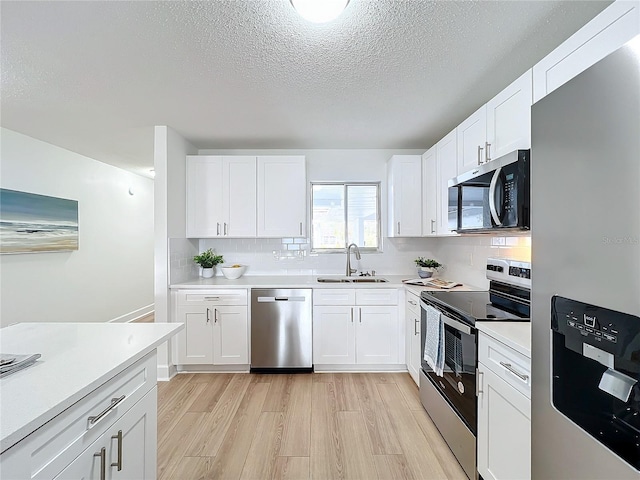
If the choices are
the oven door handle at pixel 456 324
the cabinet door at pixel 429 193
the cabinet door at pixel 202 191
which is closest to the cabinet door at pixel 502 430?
the oven door handle at pixel 456 324

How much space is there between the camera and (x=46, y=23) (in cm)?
161

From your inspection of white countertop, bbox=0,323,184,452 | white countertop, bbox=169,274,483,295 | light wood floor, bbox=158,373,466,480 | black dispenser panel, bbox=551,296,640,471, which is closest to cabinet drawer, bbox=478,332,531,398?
black dispenser panel, bbox=551,296,640,471

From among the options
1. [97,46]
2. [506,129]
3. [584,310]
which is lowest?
[584,310]

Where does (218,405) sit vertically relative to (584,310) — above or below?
below

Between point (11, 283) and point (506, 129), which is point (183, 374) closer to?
point (11, 283)

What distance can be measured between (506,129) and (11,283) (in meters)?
4.61

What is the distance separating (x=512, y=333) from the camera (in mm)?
1418

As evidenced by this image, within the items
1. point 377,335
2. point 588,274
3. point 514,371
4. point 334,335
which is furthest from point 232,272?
point 588,274

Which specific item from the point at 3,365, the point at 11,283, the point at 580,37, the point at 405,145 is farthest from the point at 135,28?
the point at 11,283

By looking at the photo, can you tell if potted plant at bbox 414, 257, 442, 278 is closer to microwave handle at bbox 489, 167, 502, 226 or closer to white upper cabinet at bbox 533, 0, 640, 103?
microwave handle at bbox 489, 167, 502, 226

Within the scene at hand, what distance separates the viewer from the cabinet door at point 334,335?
3129mm

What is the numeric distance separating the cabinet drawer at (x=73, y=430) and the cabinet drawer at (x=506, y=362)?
154cm

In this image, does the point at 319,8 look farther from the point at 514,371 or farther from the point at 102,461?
the point at 102,461

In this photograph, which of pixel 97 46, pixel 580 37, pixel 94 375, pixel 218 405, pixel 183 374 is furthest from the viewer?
pixel 183 374
